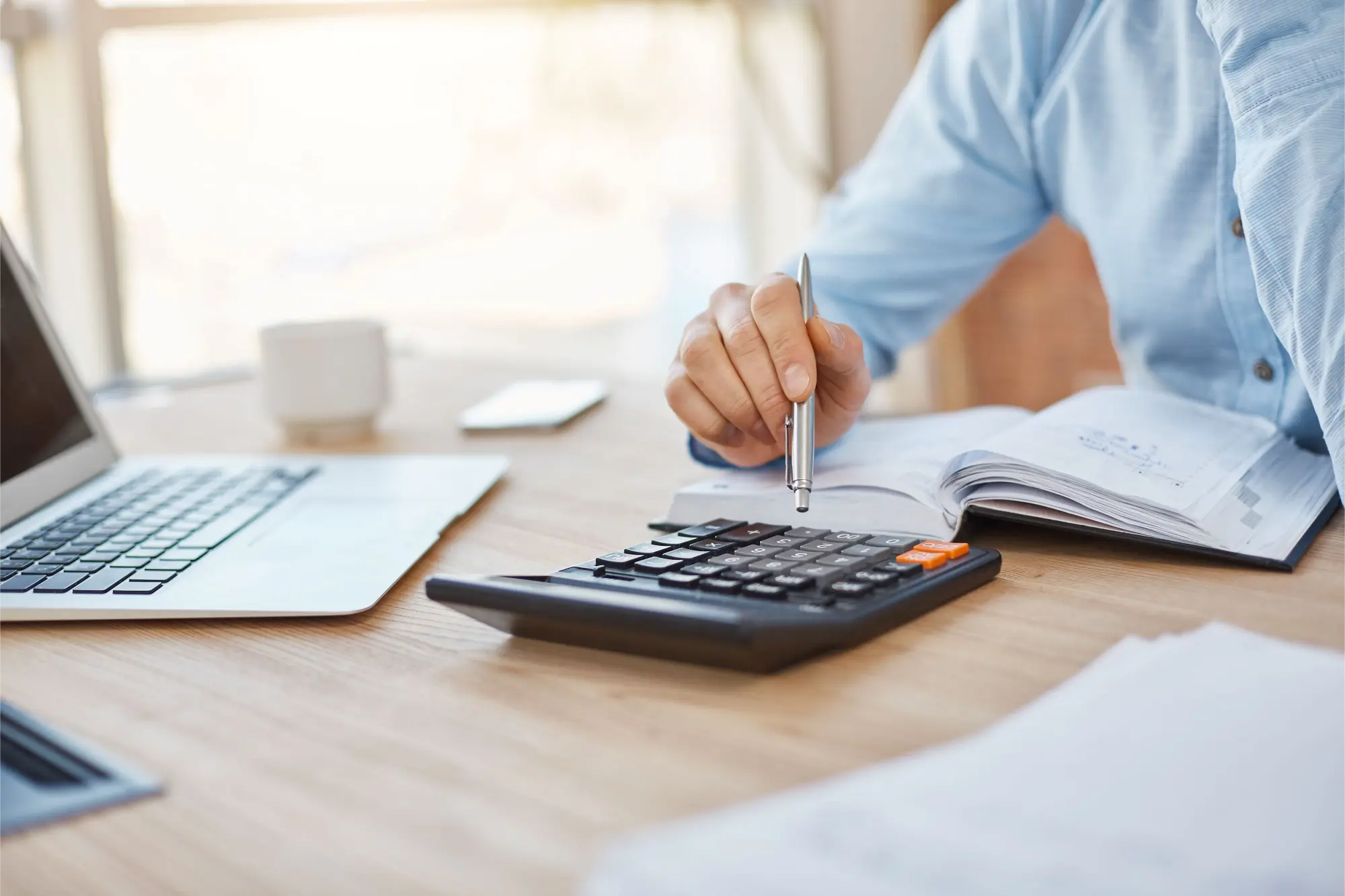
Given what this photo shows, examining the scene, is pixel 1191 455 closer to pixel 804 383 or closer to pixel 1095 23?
pixel 804 383

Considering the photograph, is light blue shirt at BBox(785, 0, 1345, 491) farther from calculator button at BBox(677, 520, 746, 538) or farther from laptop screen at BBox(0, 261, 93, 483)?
laptop screen at BBox(0, 261, 93, 483)

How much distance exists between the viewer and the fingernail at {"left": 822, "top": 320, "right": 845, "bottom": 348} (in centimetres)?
77

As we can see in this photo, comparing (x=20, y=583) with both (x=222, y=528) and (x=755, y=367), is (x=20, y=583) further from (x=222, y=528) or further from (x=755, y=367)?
(x=755, y=367)

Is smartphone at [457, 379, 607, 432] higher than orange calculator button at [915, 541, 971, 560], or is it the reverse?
orange calculator button at [915, 541, 971, 560]

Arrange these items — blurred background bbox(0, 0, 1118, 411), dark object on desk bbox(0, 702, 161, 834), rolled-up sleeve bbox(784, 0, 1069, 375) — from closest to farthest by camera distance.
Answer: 1. dark object on desk bbox(0, 702, 161, 834)
2. rolled-up sleeve bbox(784, 0, 1069, 375)
3. blurred background bbox(0, 0, 1118, 411)

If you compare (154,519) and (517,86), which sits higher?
(517,86)

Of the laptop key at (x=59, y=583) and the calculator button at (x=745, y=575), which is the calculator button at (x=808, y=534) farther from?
the laptop key at (x=59, y=583)

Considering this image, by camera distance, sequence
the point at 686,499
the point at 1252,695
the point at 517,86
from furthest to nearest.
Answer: the point at 517,86 < the point at 686,499 < the point at 1252,695

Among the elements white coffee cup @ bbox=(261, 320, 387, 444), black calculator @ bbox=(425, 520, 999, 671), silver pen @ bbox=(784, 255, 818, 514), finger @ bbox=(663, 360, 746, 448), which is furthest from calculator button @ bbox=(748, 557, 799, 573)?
white coffee cup @ bbox=(261, 320, 387, 444)

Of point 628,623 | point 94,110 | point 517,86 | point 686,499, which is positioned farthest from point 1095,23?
point 517,86

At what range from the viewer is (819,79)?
10.1 ft

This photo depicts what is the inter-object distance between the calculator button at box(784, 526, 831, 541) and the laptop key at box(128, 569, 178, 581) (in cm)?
35

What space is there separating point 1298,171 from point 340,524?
617 mm

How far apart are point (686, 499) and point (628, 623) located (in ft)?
0.78
